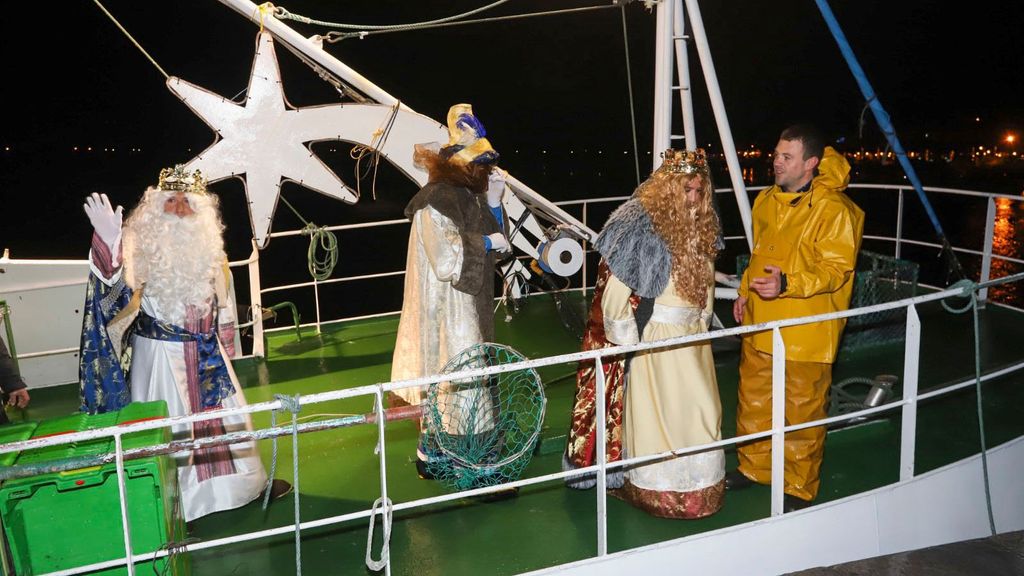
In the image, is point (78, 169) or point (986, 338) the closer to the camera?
point (986, 338)

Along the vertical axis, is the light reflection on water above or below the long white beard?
below

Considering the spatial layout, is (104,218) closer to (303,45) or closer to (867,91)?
(303,45)

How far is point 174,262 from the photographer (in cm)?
350

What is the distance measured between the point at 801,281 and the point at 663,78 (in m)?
2.09

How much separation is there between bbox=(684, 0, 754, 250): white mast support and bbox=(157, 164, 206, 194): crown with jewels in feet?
10.8

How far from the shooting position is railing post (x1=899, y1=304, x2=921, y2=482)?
3.11 m

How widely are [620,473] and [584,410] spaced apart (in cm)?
34

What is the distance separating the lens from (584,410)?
11.8 feet

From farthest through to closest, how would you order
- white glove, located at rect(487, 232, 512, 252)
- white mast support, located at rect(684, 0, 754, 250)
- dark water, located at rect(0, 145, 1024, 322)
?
dark water, located at rect(0, 145, 1024, 322) → white mast support, located at rect(684, 0, 754, 250) → white glove, located at rect(487, 232, 512, 252)

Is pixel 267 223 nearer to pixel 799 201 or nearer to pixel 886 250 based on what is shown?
pixel 799 201

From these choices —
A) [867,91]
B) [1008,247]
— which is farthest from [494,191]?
[1008,247]

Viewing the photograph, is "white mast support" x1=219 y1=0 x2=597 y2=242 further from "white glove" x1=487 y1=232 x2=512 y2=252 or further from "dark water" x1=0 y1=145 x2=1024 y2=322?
"dark water" x1=0 y1=145 x2=1024 y2=322

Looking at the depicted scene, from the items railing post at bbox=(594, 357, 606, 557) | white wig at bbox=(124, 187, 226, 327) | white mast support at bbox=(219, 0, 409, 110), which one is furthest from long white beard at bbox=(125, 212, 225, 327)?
railing post at bbox=(594, 357, 606, 557)

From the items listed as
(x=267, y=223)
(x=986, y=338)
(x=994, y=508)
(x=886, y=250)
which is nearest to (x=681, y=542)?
(x=994, y=508)
